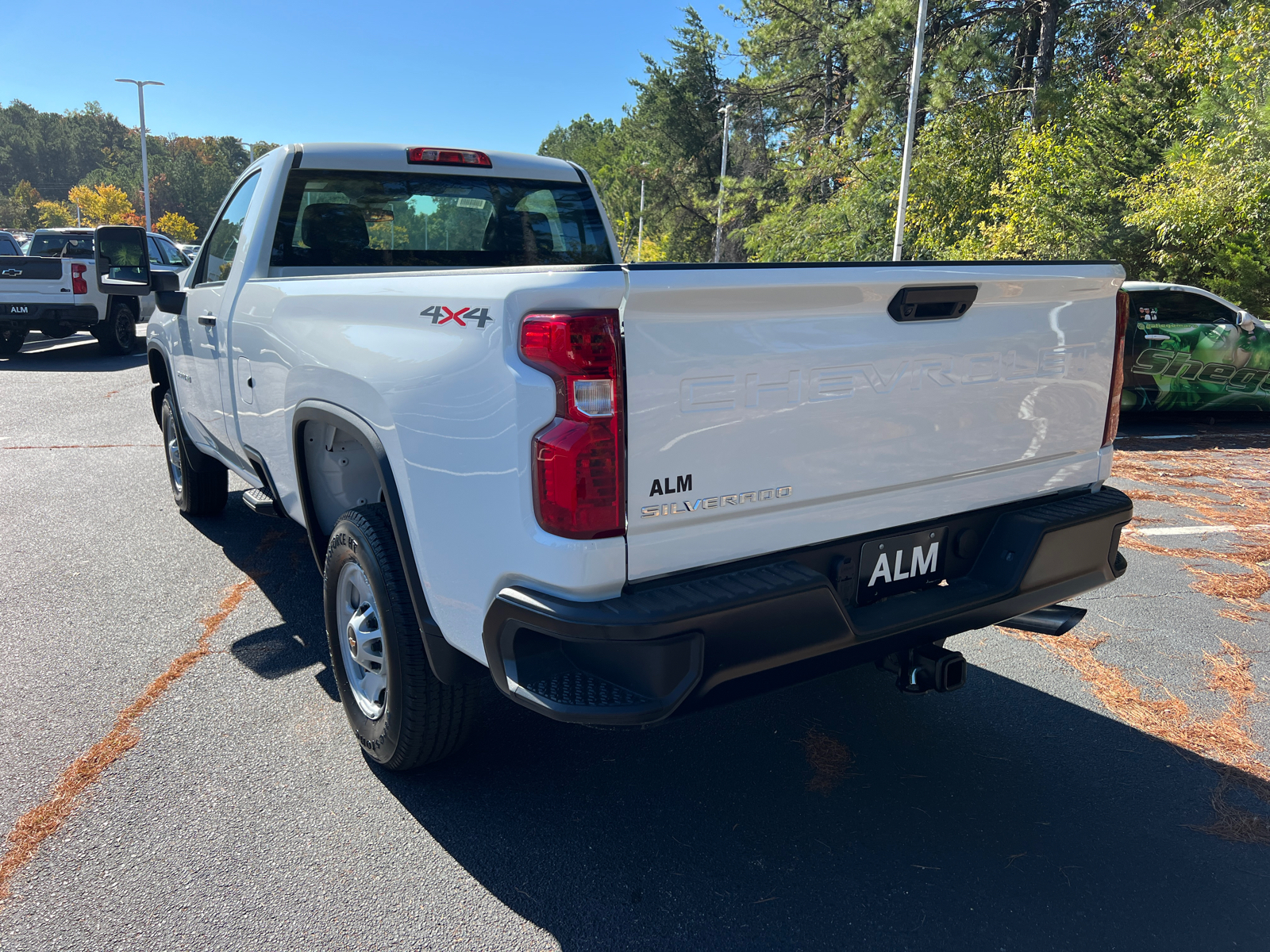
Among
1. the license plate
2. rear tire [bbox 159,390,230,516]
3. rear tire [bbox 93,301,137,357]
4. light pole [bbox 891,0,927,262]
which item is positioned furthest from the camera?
light pole [bbox 891,0,927,262]

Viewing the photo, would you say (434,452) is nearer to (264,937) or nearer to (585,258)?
(264,937)

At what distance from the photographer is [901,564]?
2.59 meters

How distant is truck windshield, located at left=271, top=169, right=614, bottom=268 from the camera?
4.06 metres

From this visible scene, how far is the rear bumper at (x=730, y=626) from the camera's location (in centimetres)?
203

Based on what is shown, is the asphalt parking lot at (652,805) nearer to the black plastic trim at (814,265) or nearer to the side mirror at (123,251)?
the black plastic trim at (814,265)

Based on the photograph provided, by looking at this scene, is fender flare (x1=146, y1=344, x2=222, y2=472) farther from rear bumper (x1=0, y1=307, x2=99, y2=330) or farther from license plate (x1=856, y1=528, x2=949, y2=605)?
rear bumper (x1=0, y1=307, x2=99, y2=330)

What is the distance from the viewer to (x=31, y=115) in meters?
151

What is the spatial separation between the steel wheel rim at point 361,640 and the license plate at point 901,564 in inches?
57.4

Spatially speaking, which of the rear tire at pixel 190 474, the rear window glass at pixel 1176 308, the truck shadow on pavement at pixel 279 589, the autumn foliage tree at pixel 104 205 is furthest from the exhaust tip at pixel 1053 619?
the autumn foliage tree at pixel 104 205

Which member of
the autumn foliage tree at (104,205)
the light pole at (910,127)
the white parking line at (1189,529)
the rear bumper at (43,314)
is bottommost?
the white parking line at (1189,529)

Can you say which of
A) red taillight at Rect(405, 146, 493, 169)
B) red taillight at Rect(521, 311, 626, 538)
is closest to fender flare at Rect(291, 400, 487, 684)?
red taillight at Rect(521, 311, 626, 538)

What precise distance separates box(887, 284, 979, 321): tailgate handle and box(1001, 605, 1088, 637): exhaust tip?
118 cm

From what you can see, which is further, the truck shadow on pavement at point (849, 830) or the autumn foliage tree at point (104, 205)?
the autumn foliage tree at point (104, 205)

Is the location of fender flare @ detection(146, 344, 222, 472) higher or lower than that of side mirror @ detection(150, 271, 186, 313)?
lower
